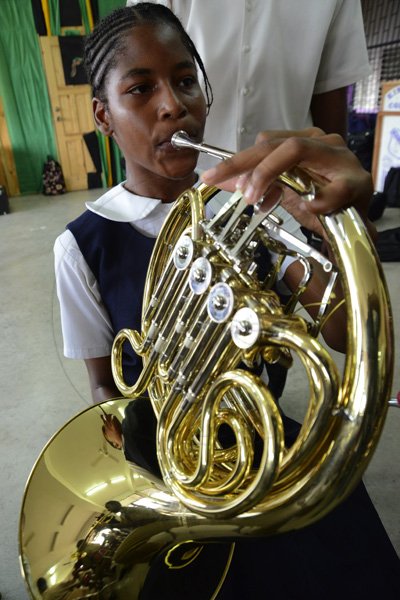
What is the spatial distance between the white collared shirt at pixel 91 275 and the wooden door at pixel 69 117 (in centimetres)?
412

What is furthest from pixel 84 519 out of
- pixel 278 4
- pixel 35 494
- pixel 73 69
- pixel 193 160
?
pixel 73 69

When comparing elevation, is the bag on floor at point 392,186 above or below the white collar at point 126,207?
below

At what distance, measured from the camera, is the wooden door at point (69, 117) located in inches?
165

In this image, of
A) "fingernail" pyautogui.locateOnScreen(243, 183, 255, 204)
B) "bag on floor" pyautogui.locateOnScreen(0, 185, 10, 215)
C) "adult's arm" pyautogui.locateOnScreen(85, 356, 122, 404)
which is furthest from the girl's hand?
"bag on floor" pyautogui.locateOnScreen(0, 185, 10, 215)

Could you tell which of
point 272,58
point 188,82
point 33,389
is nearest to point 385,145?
point 272,58

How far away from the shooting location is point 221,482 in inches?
16.2

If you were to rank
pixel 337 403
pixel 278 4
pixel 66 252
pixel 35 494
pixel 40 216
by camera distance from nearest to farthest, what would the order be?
pixel 337 403 → pixel 35 494 → pixel 66 252 → pixel 278 4 → pixel 40 216

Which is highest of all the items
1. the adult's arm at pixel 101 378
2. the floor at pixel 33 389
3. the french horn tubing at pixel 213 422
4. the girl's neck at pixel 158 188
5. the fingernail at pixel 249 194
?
the fingernail at pixel 249 194

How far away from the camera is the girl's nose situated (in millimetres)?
596

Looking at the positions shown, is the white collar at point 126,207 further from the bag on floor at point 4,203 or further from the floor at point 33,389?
the bag on floor at point 4,203

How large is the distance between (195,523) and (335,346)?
287mm

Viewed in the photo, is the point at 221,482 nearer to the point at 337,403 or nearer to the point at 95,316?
the point at 337,403

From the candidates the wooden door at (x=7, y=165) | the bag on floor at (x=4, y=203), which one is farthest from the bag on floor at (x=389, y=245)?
the wooden door at (x=7, y=165)

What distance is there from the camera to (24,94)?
423cm
